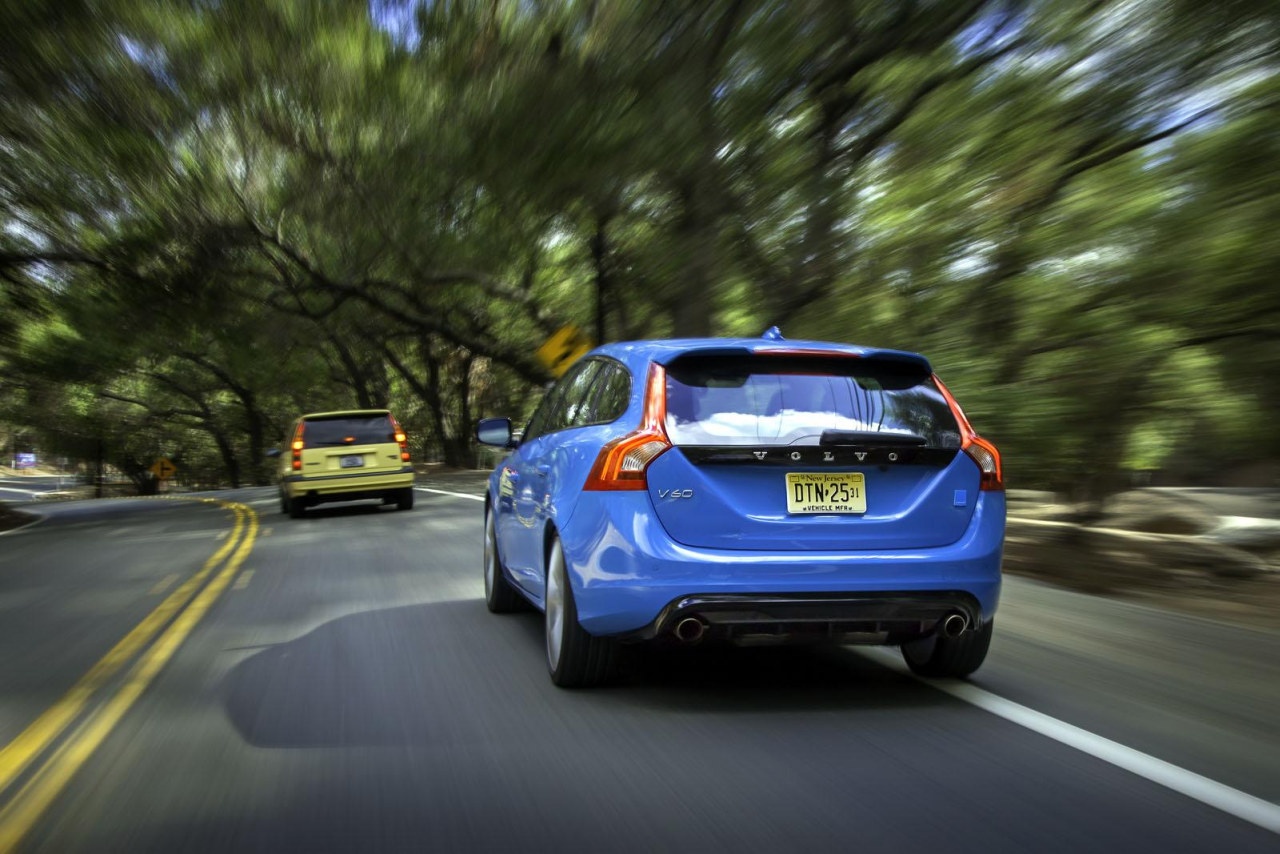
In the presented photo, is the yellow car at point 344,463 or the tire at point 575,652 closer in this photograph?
the tire at point 575,652

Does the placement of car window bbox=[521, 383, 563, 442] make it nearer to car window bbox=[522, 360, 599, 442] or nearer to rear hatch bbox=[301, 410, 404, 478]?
car window bbox=[522, 360, 599, 442]

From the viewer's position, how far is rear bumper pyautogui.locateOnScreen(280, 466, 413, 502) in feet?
60.3

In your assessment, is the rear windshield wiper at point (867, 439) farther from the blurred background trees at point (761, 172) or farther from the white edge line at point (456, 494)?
the white edge line at point (456, 494)

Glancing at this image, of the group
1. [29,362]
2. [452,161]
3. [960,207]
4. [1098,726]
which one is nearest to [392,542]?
[452,161]

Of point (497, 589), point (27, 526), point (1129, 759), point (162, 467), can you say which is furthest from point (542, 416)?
point (162, 467)

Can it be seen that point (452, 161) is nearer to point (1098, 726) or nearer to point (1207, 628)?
point (1207, 628)

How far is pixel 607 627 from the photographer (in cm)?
527

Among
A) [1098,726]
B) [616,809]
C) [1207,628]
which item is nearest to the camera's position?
[616,809]

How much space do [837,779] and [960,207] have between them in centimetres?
1235

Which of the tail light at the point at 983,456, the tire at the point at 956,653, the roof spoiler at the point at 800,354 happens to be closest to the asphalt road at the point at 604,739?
the tire at the point at 956,653

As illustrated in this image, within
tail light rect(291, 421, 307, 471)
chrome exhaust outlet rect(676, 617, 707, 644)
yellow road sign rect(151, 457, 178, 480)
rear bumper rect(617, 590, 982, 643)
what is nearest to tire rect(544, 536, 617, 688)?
rear bumper rect(617, 590, 982, 643)

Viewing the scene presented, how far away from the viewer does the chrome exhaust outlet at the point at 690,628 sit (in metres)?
5.05

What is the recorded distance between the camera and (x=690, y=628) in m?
5.06

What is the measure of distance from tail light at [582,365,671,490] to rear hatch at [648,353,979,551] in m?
0.04
